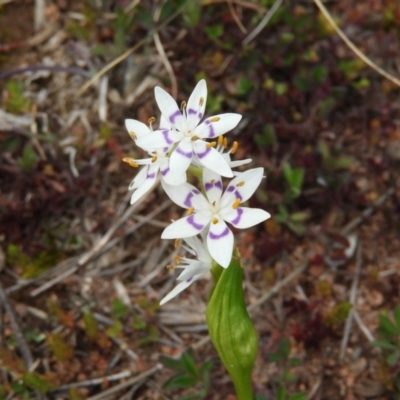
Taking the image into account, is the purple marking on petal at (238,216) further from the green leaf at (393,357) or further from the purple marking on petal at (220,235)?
the green leaf at (393,357)

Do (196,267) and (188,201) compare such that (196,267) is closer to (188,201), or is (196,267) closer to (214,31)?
(188,201)

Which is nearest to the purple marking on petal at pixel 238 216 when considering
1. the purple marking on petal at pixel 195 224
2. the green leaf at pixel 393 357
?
the purple marking on petal at pixel 195 224

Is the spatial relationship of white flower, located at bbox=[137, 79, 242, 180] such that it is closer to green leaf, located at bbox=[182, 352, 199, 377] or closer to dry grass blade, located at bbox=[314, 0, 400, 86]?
green leaf, located at bbox=[182, 352, 199, 377]

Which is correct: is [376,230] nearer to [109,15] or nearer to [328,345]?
[328,345]

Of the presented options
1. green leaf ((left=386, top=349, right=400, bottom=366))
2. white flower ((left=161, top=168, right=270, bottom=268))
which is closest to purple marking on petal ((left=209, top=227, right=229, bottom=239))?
white flower ((left=161, top=168, right=270, bottom=268))

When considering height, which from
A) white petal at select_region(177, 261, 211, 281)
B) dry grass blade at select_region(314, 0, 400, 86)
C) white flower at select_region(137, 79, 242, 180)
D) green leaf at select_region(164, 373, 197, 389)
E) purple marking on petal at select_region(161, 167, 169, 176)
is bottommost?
green leaf at select_region(164, 373, 197, 389)

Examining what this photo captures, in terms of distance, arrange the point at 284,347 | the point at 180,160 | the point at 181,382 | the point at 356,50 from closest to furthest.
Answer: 1. the point at 180,160
2. the point at 181,382
3. the point at 284,347
4. the point at 356,50

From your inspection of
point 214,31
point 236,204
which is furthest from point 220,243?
point 214,31
